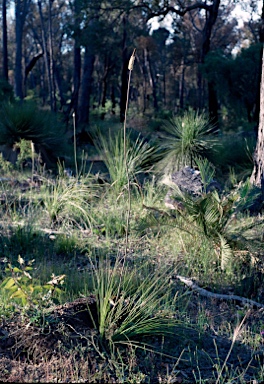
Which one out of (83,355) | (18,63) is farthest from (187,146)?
(18,63)

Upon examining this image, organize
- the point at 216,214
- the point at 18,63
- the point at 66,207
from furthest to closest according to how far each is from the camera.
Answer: the point at 18,63, the point at 66,207, the point at 216,214

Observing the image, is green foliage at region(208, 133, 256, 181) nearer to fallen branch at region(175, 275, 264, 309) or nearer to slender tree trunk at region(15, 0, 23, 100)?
fallen branch at region(175, 275, 264, 309)

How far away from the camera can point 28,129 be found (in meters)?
9.70

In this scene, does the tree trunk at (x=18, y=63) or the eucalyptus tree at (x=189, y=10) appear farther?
the tree trunk at (x=18, y=63)

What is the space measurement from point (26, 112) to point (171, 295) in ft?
21.0

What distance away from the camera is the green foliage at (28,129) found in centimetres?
964

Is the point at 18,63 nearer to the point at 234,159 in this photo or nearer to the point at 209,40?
the point at 209,40

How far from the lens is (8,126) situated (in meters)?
9.70

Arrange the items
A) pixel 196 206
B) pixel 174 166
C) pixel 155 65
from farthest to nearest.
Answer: pixel 155 65, pixel 174 166, pixel 196 206

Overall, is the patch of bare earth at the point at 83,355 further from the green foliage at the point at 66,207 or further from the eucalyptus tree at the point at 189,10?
the eucalyptus tree at the point at 189,10

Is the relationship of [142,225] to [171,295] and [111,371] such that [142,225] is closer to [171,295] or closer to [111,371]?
[171,295]

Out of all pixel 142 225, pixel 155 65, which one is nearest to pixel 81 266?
pixel 142 225

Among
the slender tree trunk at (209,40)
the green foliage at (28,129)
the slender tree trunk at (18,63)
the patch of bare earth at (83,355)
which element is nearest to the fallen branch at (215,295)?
the patch of bare earth at (83,355)

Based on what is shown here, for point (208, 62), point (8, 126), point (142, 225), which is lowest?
point (142, 225)
